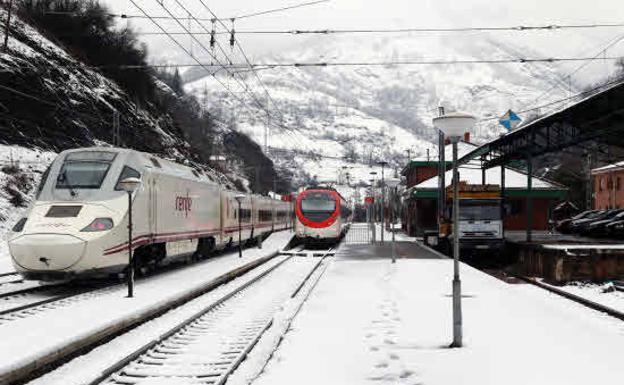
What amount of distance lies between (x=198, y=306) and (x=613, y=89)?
14.9m

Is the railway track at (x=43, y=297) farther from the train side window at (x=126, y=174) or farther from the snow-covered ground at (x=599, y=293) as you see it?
the snow-covered ground at (x=599, y=293)

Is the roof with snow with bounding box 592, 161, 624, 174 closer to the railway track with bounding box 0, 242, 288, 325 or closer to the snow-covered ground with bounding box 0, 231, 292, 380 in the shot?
the snow-covered ground with bounding box 0, 231, 292, 380

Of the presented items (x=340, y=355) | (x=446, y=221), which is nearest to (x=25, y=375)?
(x=340, y=355)

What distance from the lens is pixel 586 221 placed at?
4191 cm

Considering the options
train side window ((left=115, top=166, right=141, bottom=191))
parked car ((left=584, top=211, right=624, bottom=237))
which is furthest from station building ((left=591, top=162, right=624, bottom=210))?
train side window ((left=115, top=166, right=141, bottom=191))

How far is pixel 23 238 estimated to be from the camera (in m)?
14.0

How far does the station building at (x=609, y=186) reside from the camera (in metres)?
63.1

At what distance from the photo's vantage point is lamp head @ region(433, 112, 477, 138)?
31.2 ft

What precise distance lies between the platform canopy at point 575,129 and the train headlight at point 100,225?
1527 centimetres

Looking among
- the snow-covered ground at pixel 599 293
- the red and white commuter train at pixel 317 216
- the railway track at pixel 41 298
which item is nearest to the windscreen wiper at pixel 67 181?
the railway track at pixel 41 298

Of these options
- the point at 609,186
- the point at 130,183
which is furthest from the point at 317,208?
the point at 609,186

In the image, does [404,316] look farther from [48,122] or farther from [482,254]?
[48,122]

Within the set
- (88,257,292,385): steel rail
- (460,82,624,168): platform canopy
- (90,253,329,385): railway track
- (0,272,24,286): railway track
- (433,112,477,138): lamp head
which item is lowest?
(90,253,329,385): railway track

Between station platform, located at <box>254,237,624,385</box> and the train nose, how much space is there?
5185mm
